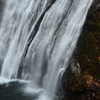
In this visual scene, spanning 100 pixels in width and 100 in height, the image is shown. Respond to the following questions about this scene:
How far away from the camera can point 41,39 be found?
9.02 metres

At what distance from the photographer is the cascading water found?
7693mm

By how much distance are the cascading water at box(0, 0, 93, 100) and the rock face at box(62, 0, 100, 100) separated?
1.22 ft

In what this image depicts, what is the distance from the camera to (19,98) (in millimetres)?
7805

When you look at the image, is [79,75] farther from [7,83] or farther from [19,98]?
[7,83]

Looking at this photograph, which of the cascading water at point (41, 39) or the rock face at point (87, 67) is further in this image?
the cascading water at point (41, 39)

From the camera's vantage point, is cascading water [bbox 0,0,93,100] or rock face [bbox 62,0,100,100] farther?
cascading water [bbox 0,0,93,100]

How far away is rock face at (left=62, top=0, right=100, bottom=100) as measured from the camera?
245 inches

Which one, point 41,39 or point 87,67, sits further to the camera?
point 41,39

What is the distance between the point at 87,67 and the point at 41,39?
3195mm

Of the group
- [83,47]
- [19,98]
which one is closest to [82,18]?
[83,47]

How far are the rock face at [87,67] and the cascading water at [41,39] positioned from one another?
37cm

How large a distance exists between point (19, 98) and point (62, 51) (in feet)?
8.82

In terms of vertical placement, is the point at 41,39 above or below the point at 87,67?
above

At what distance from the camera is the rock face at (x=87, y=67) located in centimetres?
622
